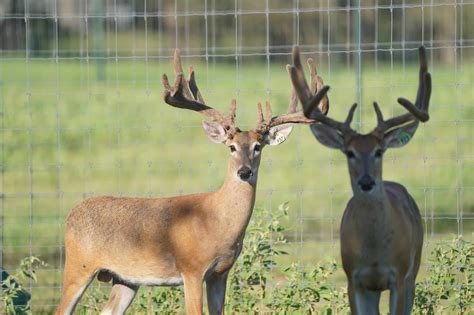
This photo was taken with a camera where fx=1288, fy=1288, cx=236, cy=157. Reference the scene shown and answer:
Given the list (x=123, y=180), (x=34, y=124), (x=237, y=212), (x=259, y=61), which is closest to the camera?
(x=237, y=212)

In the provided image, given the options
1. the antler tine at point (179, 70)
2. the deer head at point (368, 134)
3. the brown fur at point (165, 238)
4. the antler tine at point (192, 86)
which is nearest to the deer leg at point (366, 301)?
the deer head at point (368, 134)

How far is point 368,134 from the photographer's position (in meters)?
7.85

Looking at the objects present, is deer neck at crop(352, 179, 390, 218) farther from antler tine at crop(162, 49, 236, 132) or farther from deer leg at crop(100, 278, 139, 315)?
deer leg at crop(100, 278, 139, 315)

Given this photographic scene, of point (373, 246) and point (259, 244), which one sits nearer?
point (373, 246)

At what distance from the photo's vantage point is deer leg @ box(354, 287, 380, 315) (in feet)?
26.1

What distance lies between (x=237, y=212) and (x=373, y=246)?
1371 mm

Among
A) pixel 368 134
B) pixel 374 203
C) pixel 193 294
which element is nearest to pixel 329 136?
pixel 368 134

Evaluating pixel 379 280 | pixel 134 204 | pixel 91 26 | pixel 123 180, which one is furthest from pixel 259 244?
pixel 91 26

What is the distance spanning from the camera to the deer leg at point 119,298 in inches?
365

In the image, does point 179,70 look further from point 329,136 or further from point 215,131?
point 329,136

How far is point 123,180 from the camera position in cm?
1543

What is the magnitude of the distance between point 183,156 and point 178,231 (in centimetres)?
769

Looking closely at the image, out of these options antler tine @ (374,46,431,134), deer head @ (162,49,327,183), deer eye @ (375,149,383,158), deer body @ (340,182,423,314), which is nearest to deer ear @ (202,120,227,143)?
deer head @ (162,49,327,183)

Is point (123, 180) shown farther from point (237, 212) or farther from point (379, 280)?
point (379, 280)
